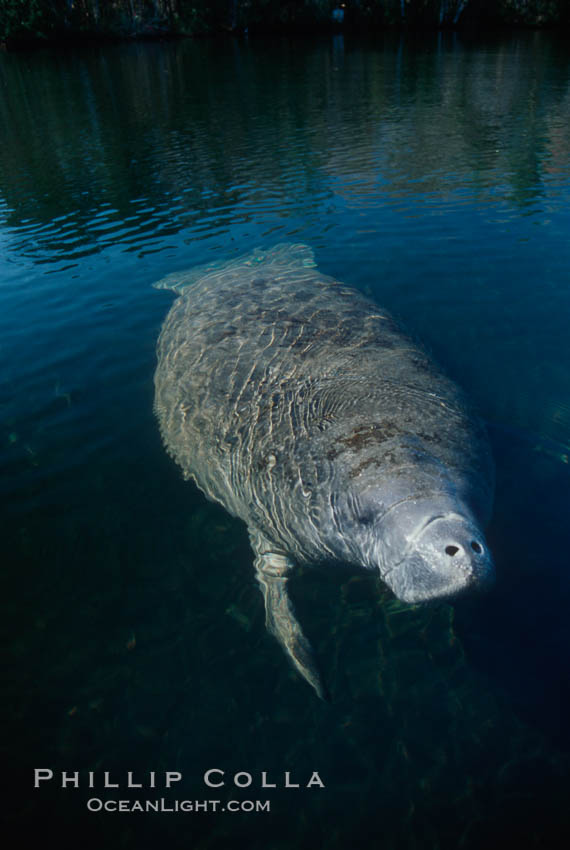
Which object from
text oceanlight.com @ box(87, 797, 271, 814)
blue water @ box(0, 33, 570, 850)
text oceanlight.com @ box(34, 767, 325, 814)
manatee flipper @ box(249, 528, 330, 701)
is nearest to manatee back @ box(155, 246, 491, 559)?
manatee flipper @ box(249, 528, 330, 701)

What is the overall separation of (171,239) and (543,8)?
7240 centimetres

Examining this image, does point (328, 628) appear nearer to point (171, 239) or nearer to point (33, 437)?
point (33, 437)

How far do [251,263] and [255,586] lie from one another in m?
5.83

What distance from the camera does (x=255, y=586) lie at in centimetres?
436

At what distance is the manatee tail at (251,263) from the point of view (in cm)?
818

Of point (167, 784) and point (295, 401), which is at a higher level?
point (295, 401)

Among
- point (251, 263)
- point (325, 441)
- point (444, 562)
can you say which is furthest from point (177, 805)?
point (251, 263)

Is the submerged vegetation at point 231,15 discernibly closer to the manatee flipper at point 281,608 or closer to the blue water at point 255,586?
the blue water at point 255,586

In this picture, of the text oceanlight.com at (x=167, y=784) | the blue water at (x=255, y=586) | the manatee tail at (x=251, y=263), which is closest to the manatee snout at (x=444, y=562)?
the blue water at (x=255, y=586)

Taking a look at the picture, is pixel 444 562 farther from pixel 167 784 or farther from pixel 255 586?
pixel 167 784

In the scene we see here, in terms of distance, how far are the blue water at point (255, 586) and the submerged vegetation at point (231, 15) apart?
6741cm

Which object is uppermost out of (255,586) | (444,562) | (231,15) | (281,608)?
(231,15)

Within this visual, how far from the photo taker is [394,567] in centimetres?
308

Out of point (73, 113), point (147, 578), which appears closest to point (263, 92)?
point (73, 113)
